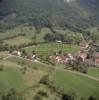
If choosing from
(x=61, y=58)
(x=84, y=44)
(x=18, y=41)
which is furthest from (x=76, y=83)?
(x=18, y=41)

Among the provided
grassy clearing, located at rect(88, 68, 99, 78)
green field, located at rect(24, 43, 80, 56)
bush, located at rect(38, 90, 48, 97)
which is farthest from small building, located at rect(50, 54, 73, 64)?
bush, located at rect(38, 90, 48, 97)

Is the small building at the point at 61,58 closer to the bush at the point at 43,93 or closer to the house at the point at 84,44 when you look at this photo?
the house at the point at 84,44

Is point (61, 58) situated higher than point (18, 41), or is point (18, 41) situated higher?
point (18, 41)

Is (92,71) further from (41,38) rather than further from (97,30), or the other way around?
(97,30)

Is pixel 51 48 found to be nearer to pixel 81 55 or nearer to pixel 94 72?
pixel 81 55

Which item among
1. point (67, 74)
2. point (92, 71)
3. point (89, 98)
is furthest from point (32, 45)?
point (89, 98)

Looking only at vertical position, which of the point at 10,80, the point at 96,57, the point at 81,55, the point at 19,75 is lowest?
the point at 96,57
